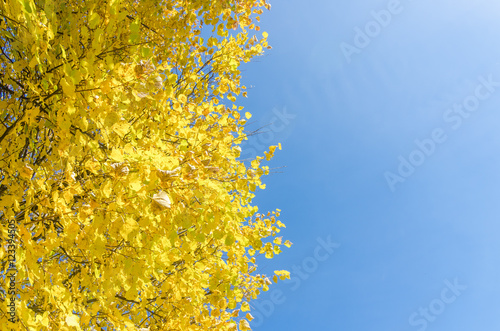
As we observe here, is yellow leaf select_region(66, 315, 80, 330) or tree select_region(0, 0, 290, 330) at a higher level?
tree select_region(0, 0, 290, 330)

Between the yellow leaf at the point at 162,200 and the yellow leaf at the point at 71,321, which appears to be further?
the yellow leaf at the point at 162,200

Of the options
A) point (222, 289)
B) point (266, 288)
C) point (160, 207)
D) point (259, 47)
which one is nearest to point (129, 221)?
point (160, 207)

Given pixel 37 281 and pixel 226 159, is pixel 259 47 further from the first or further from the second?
pixel 37 281

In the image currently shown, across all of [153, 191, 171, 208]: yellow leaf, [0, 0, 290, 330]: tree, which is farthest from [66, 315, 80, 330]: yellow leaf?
[153, 191, 171, 208]: yellow leaf

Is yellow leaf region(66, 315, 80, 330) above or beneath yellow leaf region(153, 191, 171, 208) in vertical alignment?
beneath

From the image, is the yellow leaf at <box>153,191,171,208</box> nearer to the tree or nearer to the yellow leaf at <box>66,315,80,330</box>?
the tree

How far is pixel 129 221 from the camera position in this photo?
169cm

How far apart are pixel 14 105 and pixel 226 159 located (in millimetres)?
1839

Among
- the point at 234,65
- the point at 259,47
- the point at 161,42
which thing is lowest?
the point at 234,65

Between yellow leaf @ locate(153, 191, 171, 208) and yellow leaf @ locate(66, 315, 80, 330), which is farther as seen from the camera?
yellow leaf @ locate(153, 191, 171, 208)

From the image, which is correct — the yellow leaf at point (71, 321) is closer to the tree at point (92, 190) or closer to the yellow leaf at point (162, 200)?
the tree at point (92, 190)

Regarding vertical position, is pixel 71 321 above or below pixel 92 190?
below

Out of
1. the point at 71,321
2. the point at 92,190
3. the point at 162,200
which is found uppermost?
the point at 92,190

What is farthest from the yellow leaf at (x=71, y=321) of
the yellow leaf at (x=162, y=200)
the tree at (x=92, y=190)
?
the yellow leaf at (x=162, y=200)
